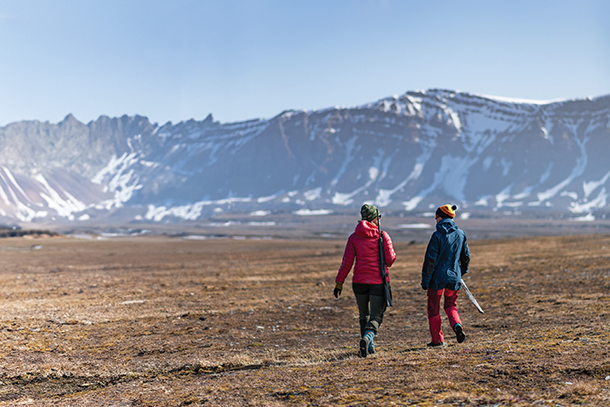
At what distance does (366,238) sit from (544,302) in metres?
7.09

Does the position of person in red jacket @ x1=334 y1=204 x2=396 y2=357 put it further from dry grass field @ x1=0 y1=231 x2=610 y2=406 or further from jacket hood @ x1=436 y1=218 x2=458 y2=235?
jacket hood @ x1=436 y1=218 x2=458 y2=235

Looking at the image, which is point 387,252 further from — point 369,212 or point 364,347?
point 364,347

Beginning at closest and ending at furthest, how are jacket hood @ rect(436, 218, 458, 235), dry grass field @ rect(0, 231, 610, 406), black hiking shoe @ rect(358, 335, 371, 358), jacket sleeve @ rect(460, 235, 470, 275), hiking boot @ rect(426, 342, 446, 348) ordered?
dry grass field @ rect(0, 231, 610, 406) < black hiking shoe @ rect(358, 335, 371, 358) < hiking boot @ rect(426, 342, 446, 348) < jacket hood @ rect(436, 218, 458, 235) < jacket sleeve @ rect(460, 235, 470, 275)

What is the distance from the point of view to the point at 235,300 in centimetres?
1720

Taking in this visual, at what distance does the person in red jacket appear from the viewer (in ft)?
28.0

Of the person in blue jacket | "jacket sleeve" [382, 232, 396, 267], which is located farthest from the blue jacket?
"jacket sleeve" [382, 232, 396, 267]

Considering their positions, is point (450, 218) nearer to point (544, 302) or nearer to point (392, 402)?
point (392, 402)

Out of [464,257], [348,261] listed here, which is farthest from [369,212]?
[464,257]

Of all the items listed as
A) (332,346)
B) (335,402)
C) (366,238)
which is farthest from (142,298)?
(335,402)

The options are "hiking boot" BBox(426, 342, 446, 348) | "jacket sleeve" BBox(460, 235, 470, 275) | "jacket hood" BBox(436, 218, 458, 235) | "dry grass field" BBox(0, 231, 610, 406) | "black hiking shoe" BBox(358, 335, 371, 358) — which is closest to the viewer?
"dry grass field" BBox(0, 231, 610, 406)

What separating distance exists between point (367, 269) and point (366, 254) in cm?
24

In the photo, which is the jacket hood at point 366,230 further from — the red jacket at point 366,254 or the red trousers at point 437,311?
the red trousers at point 437,311

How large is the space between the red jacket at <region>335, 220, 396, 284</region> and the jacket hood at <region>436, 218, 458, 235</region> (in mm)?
869

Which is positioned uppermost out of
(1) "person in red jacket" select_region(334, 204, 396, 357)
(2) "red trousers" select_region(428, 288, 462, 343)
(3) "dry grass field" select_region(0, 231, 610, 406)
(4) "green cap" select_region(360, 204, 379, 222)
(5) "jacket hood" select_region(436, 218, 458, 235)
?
(4) "green cap" select_region(360, 204, 379, 222)
